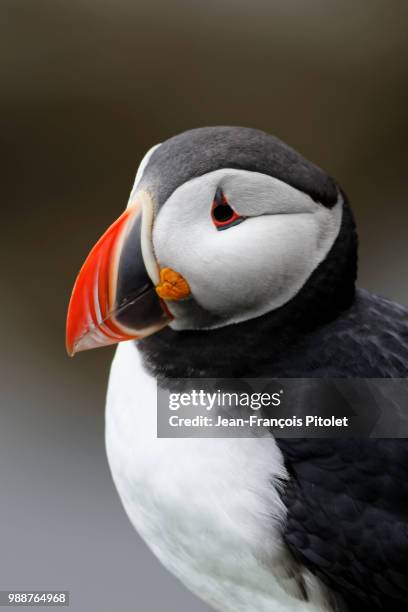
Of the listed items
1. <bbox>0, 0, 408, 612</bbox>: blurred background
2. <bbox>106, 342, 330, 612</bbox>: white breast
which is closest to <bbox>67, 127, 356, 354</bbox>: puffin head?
<bbox>106, 342, 330, 612</bbox>: white breast

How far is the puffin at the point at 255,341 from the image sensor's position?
3.65 ft

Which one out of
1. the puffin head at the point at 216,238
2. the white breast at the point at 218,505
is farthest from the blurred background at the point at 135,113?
the puffin head at the point at 216,238

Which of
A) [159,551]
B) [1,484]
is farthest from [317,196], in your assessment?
[1,484]

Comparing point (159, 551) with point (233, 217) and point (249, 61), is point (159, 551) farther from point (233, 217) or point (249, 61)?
point (249, 61)

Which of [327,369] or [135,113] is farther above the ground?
[135,113]

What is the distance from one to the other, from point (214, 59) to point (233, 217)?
2.74 meters

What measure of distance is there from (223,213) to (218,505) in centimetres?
36

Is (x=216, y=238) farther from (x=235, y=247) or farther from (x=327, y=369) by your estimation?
(x=327, y=369)

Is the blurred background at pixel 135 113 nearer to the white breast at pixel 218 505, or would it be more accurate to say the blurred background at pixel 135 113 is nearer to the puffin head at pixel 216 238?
the white breast at pixel 218 505

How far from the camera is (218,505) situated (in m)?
1.18

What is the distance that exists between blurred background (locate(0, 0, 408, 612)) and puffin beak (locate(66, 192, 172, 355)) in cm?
210

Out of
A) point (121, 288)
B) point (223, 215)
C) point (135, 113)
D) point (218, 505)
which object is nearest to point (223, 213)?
point (223, 215)

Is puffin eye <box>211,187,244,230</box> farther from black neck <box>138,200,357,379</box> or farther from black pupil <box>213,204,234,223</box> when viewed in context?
black neck <box>138,200,357,379</box>

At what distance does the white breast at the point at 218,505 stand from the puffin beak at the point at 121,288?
0.37 ft
